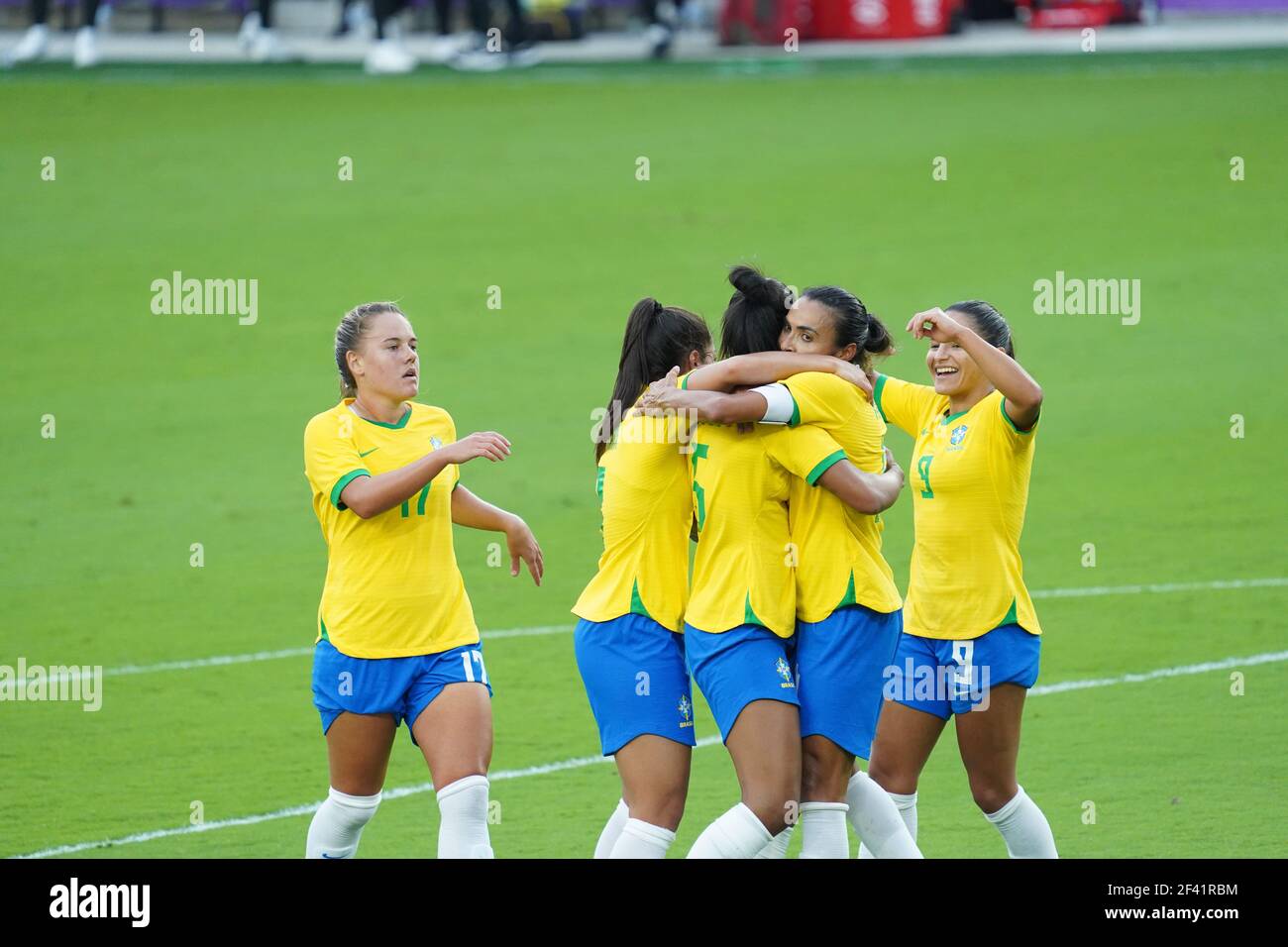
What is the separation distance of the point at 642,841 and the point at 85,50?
2161 cm

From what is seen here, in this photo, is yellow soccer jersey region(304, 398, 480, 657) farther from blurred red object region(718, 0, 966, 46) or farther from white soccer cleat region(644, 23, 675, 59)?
blurred red object region(718, 0, 966, 46)

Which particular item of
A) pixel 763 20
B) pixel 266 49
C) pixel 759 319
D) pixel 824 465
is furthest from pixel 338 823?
pixel 763 20

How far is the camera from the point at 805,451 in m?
5.59

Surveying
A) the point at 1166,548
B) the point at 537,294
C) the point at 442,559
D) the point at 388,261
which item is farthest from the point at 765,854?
the point at 388,261

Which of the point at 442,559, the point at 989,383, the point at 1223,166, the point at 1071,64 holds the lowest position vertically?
the point at 442,559

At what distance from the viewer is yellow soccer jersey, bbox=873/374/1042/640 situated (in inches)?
241

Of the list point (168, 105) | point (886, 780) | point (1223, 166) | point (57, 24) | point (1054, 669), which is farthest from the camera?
point (57, 24)

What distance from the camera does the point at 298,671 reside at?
988 cm

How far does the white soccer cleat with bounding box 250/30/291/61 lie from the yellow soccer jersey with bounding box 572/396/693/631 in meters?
21.4

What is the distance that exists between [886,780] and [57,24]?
2457 centimetres

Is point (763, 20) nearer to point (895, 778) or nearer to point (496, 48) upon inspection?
point (496, 48)

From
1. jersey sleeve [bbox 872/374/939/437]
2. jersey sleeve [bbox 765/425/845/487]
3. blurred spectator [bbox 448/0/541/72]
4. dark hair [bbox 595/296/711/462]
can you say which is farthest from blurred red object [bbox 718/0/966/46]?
jersey sleeve [bbox 765/425/845/487]

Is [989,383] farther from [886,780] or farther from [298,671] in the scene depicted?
[298,671]

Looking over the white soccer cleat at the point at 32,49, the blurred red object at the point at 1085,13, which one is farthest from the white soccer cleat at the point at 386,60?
the blurred red object at the point at 1085,13
